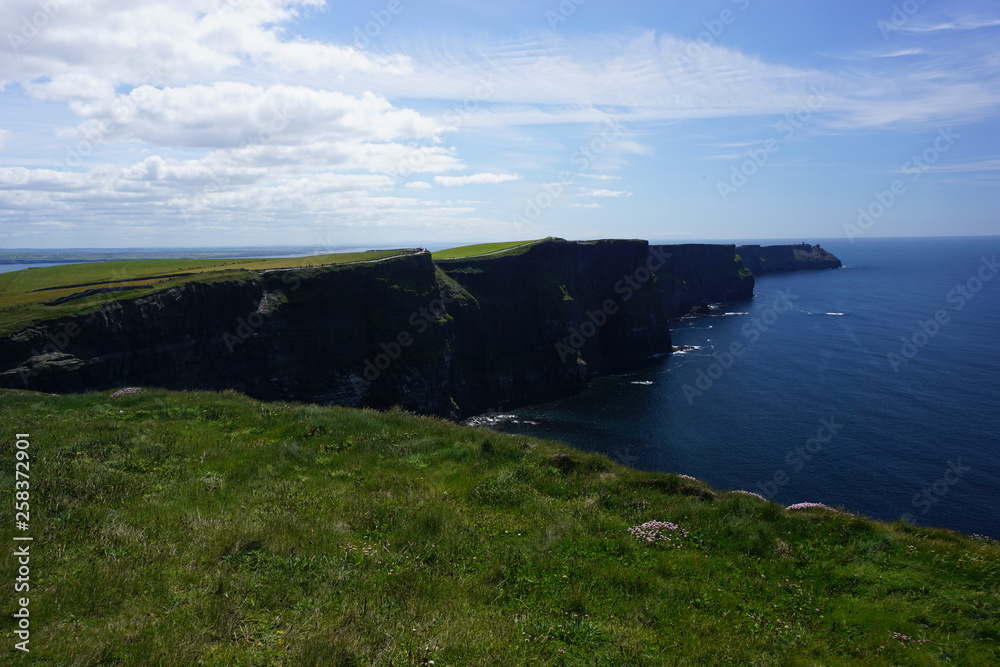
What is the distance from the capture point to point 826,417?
6303cm

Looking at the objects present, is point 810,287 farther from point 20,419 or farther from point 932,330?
point 20,419

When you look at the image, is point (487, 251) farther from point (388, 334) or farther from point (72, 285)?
point (72, 285)

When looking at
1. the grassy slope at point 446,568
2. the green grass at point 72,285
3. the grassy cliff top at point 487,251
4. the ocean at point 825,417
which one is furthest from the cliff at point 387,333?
the grassy slope at point 446,568

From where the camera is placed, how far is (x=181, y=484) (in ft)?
44.9

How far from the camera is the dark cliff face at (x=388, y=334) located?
47688 mm

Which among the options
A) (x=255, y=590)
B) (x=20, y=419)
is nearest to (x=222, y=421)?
(x=20, y=419)

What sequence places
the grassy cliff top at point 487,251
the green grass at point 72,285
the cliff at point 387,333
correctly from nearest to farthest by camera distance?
the green grass at point 72,285, the cliff at point 387,333, the grassy cliff top at point 487,251

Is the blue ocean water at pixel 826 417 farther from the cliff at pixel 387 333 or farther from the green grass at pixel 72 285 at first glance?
the green grass at pixel 72 285

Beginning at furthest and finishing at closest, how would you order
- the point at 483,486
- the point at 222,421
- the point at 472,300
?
1. the point at 472,300
2. the point at 222,421
3. the point at 483,486

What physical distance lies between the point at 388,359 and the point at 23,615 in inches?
2367

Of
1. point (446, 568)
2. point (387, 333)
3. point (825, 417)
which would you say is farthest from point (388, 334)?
point (446, 568)

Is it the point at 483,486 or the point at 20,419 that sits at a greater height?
the point at 20,419

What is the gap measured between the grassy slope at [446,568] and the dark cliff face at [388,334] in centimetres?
3790

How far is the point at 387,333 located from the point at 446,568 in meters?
59.4
